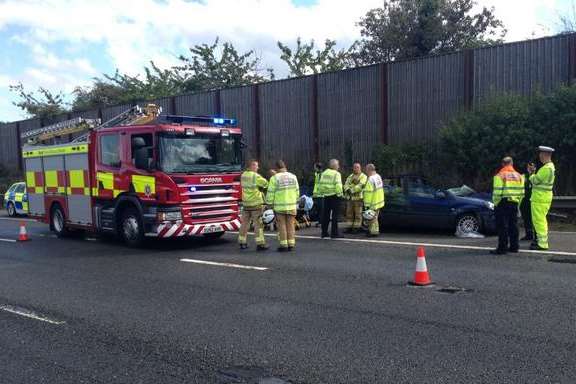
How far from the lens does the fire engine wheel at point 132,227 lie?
38.8ft

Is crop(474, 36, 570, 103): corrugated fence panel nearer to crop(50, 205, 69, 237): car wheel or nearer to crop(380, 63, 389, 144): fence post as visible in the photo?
crop(380, 63, 389, 144): fence post

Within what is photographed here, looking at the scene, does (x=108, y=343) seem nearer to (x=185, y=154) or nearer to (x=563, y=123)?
(x=185, y=154)

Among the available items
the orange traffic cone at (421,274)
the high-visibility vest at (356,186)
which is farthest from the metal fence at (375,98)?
the orange traffic cone at (421,274)

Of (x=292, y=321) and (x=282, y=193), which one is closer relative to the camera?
(x=292, y=321)

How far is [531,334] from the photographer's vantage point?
5375mm

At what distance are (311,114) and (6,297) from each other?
15693 millimetres

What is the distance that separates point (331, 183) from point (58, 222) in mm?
7296

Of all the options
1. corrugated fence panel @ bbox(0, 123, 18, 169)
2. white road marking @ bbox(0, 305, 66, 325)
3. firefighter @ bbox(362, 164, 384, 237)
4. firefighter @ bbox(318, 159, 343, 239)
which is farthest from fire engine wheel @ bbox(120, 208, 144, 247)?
corrugated fence panel @ bbox(0, 123, 18, 169)

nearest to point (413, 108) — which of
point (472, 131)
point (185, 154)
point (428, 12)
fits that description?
point (472, 131)

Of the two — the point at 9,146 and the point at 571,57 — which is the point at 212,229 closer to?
the point at 571,57

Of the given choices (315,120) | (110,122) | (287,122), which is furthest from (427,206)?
(287,122)

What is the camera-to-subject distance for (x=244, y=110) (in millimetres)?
24516

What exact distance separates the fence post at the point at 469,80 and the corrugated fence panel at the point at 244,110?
939cm

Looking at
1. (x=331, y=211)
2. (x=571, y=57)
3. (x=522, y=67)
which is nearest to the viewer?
(x=331, y=211)
